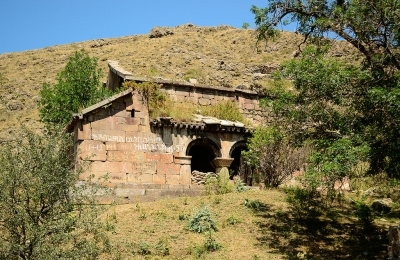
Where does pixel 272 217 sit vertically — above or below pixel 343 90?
below

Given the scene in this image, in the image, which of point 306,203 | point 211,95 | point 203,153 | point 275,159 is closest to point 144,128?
point 203,153

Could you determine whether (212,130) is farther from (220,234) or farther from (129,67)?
(129,67)

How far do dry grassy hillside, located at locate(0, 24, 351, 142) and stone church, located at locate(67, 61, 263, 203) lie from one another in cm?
1750

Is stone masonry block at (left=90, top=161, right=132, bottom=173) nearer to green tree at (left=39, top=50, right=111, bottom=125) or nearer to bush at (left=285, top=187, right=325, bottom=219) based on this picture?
bush at (left=285, top=187, right=325, bottom=219)

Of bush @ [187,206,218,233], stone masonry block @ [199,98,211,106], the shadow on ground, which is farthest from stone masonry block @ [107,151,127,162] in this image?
the shadow on ground

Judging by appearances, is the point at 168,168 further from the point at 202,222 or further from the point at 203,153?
the point at 202,222

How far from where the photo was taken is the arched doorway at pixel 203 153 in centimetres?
1906

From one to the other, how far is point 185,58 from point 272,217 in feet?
116

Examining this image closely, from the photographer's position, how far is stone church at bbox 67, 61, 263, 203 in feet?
55.4

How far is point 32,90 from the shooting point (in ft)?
143

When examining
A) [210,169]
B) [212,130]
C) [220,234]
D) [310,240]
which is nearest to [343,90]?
[310,240]

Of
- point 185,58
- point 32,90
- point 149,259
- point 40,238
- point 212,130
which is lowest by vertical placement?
point 149,259

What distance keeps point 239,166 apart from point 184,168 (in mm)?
2391

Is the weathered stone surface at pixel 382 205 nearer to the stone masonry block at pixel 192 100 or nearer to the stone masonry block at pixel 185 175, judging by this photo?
the stone masonry block at pixel 185 175
